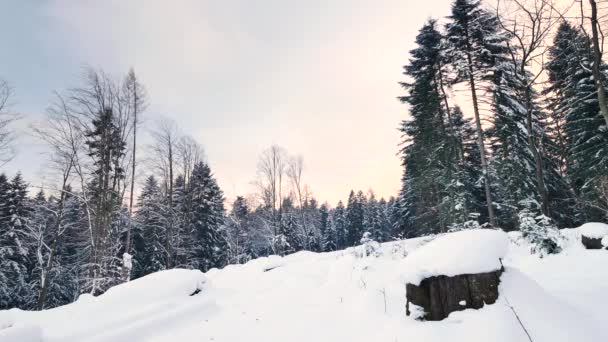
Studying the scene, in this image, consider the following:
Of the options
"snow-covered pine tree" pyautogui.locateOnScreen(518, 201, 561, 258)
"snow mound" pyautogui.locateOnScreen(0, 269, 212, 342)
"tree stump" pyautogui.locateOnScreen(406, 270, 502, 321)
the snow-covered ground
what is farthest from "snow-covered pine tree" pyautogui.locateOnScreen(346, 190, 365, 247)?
"tree stump" pyautogui.locateOnScreen(406, 270, 502, 321)

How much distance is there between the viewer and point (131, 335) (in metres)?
5.04

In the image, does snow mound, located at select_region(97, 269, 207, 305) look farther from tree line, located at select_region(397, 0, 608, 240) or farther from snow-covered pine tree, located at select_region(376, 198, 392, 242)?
snow-covered pine tree, located at select_region(376, 198, 392, 242)

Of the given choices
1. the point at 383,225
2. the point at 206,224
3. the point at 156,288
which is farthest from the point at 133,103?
the point at 383,225

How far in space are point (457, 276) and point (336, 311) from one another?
2.43 m

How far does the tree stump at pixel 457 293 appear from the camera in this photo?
11.0 ft

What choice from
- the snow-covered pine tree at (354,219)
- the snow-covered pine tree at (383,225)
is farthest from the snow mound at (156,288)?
the snow-covered pine tree at (354,219)

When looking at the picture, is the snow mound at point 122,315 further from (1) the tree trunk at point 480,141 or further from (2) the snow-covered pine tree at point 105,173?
(1) the tree trunk at point 480,141

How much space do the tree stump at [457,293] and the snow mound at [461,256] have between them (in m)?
0.07

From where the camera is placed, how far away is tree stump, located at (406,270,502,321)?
3338 millimetres

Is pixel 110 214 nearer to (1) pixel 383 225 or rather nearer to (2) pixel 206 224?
(2) pixel 206 224

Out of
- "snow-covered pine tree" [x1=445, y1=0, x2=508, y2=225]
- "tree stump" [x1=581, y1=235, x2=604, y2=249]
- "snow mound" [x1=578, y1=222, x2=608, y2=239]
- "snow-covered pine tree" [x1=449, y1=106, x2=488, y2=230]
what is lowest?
"tree stump" [x1=581, y1=235, x2=604, y2=249]

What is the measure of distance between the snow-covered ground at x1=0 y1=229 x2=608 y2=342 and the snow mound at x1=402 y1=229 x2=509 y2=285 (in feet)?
0.43

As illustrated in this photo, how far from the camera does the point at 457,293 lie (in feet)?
11.2

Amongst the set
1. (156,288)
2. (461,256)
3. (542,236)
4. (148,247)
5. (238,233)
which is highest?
(238,233)
